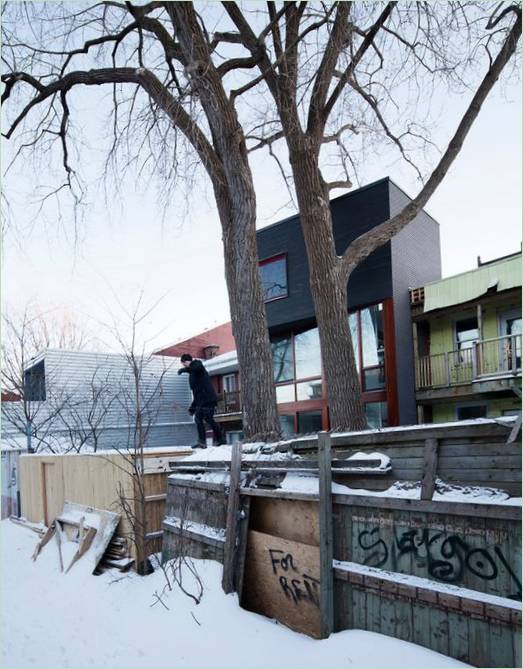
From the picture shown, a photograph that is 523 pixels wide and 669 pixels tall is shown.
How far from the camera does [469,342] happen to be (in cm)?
1223

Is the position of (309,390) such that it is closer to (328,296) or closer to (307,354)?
(307,354)

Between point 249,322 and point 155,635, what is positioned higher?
point 249,322

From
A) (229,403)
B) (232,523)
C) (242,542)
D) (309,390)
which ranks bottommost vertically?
(229,403)

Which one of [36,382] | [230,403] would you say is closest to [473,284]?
[230,403]

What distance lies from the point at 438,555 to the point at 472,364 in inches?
360

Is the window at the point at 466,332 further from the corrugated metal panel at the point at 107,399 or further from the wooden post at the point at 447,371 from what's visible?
the corrugated metal panel at the point at 107,399

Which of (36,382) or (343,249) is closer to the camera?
(343,249)

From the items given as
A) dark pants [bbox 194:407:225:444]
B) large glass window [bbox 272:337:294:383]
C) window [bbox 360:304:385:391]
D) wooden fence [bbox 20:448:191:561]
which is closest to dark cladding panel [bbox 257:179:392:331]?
window [bbox 360:304:385:391]

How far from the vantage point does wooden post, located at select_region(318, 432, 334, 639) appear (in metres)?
3.90

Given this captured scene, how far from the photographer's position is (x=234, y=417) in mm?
17578

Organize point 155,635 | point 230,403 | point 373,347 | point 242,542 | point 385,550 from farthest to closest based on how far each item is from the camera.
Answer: point 230,403 < point 373,347 < point 242,542 < point 155,635 < point 385,550

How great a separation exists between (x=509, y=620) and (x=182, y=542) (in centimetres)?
391

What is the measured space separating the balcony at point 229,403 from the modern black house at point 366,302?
429cm

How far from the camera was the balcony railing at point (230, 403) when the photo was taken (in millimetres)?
18000
